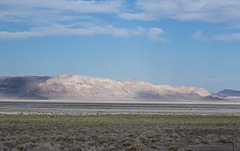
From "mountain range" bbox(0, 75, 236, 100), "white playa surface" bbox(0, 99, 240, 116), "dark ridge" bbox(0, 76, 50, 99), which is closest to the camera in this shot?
"white playa surface" bbox(0, 99, 240, 116)

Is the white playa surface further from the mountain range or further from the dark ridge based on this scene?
the mountain range

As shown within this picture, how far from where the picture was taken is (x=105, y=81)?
18375 cm

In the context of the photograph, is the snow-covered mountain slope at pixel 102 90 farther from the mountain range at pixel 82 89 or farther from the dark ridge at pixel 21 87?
the dark ridge at pixel 21 87

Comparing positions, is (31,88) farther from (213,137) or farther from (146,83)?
(213,137)

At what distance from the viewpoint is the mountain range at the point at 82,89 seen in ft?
520

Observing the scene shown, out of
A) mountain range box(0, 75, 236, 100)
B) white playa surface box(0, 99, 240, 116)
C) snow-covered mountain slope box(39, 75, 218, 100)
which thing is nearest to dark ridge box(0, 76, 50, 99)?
mountain range box(0, 75, 236, 100)

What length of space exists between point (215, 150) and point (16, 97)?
146 metres

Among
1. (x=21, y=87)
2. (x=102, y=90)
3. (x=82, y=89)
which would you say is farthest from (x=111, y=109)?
(x=21, y=87)

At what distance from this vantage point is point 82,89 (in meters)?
167

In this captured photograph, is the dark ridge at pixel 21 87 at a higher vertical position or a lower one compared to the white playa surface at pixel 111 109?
higher

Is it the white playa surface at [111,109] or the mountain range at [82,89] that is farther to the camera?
the mountain range at [82,89]

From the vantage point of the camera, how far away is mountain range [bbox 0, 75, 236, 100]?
158 metres

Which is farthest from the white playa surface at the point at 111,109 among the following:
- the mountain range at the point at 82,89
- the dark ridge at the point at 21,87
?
the mountain range at the point at 82,89

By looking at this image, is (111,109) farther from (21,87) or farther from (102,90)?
(21,87)
